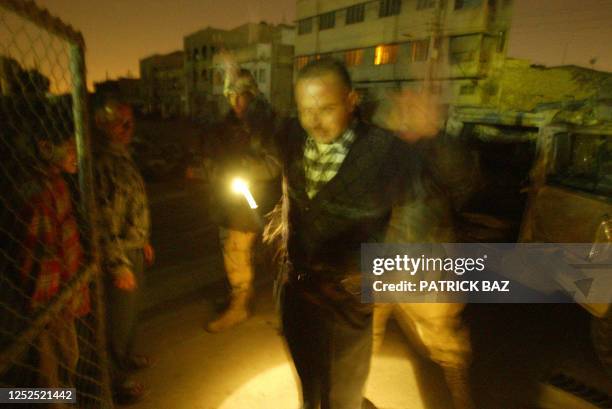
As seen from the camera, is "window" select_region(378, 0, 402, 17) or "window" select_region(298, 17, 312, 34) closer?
"window" select_region(378, 0, 402, 17)

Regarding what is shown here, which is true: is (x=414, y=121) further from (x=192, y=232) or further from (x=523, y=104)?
(x=523, y=104)

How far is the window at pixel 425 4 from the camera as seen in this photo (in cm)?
2317

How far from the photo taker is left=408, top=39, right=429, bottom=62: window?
23.6 m

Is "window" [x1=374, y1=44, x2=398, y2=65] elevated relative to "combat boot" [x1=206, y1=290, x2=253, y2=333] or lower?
elevated

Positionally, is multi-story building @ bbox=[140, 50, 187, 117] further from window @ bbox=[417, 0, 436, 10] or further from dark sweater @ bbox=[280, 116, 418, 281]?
dark sweater @ bbox=[280, 116, 418, 281]

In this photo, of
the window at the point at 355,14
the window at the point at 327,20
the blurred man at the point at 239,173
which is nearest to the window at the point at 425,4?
the window at the point at 355,14

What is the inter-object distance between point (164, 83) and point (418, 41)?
48.6m

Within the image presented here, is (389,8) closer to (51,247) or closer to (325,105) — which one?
(325,105)

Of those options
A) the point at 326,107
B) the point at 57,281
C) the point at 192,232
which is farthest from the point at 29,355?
the point at 192,232

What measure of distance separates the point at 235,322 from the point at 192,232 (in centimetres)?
295

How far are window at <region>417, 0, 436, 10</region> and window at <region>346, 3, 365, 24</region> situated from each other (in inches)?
188

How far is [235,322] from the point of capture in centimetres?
376

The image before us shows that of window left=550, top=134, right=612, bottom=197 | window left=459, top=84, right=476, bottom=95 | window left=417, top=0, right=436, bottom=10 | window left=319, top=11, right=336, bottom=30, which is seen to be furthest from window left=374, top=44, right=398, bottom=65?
window left=550, top=134, right=612, bottom=197

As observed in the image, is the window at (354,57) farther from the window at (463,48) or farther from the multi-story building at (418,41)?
the window at (463,48)
